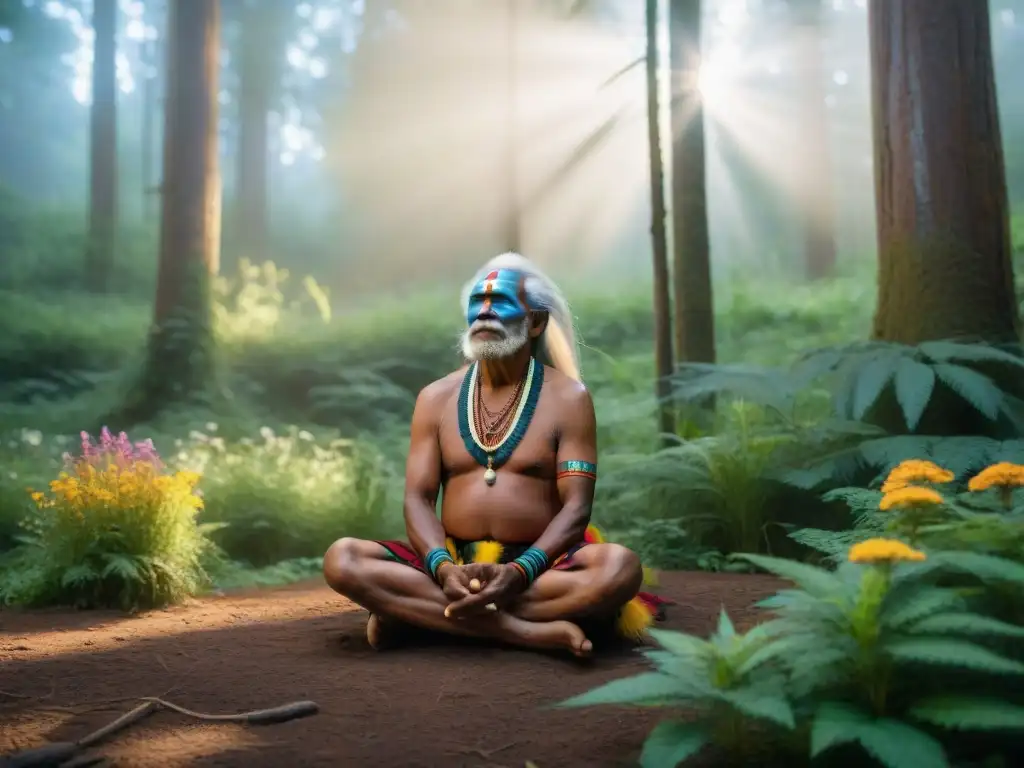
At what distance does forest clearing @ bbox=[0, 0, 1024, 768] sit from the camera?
7.02 feet

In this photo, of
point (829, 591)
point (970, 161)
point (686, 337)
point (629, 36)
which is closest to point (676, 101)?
point (686, 337)

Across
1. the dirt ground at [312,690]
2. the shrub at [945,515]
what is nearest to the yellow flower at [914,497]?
the shrub at [945,515]

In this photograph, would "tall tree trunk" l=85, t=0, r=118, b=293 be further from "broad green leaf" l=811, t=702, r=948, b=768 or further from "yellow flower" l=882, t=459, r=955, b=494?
"broad green leaf" l=811, t=702, r=948, b=768

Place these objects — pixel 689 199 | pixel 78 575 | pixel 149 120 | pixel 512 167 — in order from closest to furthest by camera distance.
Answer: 1. pixel 78 575
2. pixel 689 199
3. pixel 512 167
4. pixel 149 120

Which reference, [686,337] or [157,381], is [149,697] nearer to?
[686,337]

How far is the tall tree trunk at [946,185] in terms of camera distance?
4.80 meters

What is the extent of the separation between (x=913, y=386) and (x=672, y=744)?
8.95ft

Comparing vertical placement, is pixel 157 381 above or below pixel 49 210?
below

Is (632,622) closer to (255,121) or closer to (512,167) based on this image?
(512,167)

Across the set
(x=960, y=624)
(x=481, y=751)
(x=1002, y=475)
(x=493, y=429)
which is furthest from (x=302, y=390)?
(x=960, y=624)

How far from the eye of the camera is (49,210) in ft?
42.0

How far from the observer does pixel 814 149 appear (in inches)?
538

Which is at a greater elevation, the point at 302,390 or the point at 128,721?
the point at 302,390

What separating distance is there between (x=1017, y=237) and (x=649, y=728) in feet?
33.2
